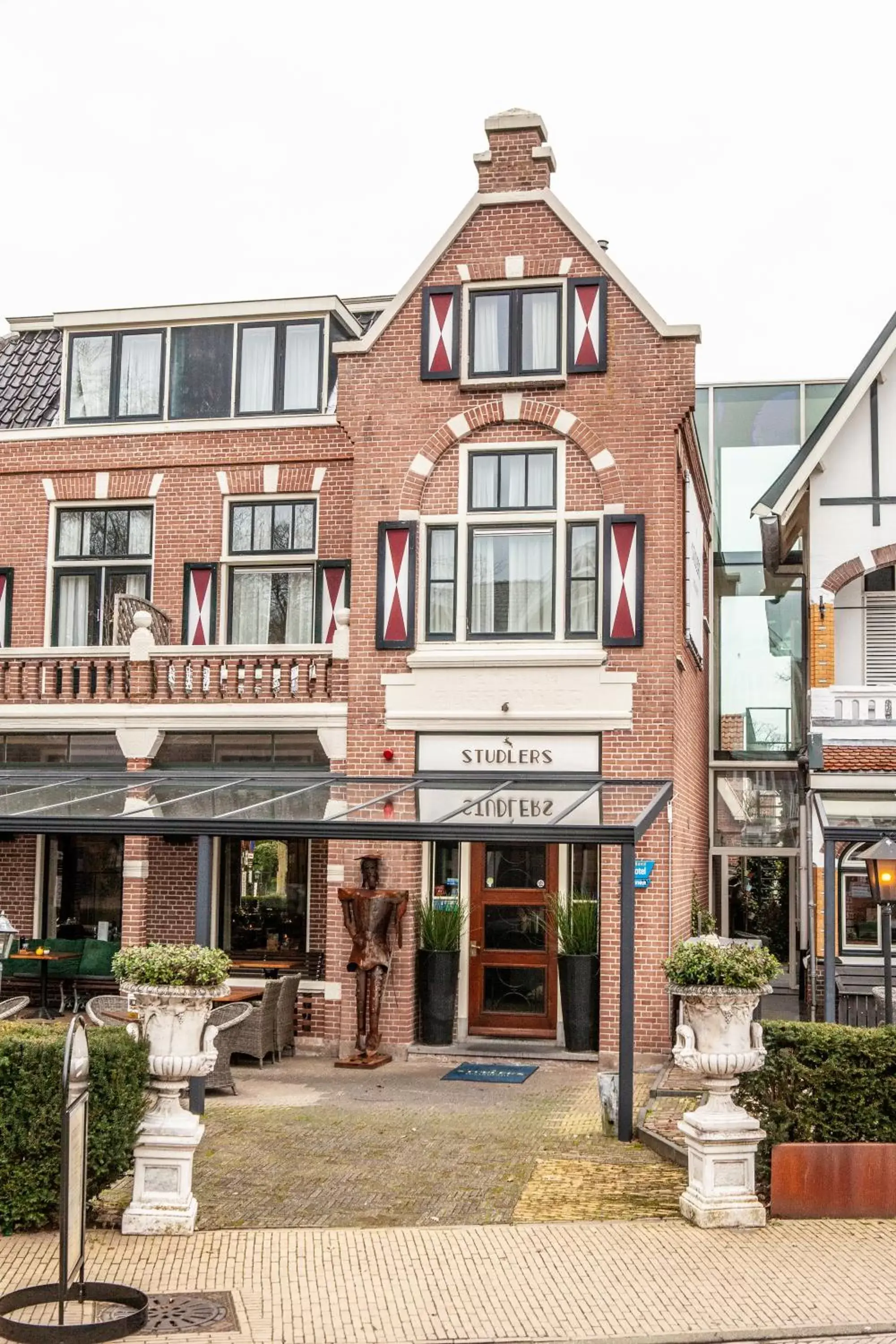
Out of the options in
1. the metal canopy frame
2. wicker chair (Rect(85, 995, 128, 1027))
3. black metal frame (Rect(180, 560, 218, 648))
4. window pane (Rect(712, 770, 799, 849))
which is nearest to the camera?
the metal canopy frame

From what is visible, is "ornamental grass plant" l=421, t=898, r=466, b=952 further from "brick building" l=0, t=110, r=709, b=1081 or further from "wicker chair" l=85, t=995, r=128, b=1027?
"wicker chair" l=85, t=995, r=128, b=1027

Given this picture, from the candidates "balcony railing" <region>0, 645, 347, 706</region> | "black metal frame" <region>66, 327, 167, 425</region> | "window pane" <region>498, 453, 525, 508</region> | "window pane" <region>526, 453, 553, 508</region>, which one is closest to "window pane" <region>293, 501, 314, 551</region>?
"balcony railing" <region>0, 645, 347, 706</region>

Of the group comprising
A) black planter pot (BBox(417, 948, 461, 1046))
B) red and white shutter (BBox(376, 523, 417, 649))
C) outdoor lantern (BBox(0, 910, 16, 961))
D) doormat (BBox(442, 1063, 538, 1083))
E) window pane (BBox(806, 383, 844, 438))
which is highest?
window pane (BBox(806, 383, 844, 438))

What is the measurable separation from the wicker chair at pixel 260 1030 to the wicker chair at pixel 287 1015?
165 millimetres

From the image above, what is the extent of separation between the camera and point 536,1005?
17219mm

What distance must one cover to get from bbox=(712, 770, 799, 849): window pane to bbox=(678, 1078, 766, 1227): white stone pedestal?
14.3 meters

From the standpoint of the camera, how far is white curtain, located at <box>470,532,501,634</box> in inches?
677

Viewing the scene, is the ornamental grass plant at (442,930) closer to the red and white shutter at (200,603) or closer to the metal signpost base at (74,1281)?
the red and white shutter at (200,603)

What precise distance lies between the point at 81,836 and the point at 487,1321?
529 inches

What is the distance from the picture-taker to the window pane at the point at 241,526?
19484 millimetres

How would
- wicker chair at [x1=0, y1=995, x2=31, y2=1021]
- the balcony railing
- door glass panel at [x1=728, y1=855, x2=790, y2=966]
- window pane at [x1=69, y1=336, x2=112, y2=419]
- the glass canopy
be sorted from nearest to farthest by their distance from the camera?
the glass canopy < wicker chair at [x1=0, y1=995, x2=31, y2=1021] < the balcony railing < window pane at [x1=69, y1=336, x2=112, y2=419] < door glass panel at [x1=728, y1=855, x2=790, y2=966]

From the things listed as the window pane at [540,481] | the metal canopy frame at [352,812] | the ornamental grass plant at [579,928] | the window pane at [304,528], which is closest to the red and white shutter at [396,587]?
the window pane at [540,481]

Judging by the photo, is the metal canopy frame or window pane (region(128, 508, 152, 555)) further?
window pane (region(128, 508, 152, 555))

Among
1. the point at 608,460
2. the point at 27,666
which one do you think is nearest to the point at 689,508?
the point at 608,460
